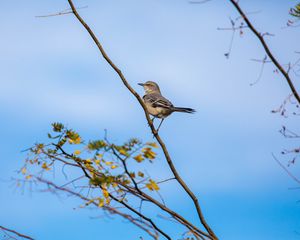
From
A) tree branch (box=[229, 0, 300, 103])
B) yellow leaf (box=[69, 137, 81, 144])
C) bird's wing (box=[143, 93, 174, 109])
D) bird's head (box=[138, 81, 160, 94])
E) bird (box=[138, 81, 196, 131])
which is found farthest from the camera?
bird's head (box=[138, 81, 160, 94])

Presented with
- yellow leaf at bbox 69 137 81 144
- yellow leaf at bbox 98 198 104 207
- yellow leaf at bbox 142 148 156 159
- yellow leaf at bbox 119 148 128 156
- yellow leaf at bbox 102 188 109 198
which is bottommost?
yellow leaf at bbox 98 198 104 207

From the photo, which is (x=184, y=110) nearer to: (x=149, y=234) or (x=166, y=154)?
(x=166, y=154)

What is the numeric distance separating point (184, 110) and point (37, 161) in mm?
5135

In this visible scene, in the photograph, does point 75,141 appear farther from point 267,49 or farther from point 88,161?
point 267,49

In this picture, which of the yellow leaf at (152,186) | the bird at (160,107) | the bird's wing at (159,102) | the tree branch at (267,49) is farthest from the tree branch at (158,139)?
the bird's wing at (159,102)

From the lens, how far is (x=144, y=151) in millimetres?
3639

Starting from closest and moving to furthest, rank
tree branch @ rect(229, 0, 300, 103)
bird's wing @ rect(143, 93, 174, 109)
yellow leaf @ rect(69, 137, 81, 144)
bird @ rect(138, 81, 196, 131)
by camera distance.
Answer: tree branch @ rect(229, 0, 300, 103) → yellow leaf @ rect(69, 137, 81, 144) → bird @ rect(138, 81, 196, 131) → bird's wing @ rect(143, 93, 174, 109)

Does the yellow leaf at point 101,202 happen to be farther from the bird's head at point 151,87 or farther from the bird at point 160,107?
the bird's head at point 151,87

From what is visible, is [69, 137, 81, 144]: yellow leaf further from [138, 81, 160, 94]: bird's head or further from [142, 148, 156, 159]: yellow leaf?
[138, 81, 160, 94]: bird's head

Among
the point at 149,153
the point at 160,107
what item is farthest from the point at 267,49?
the point at 160,107

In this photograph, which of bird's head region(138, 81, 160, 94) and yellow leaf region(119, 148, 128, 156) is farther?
bird's head region(138, 81, 160, 94)

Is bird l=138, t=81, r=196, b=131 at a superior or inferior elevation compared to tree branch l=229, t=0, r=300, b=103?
superior

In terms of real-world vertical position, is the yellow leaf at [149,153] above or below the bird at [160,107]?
below

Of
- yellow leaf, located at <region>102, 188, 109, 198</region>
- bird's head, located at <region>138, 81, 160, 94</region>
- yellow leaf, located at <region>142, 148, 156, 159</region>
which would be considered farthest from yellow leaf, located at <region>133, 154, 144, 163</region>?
bird's head, located at <region>138, 81, 160, 94</region>
